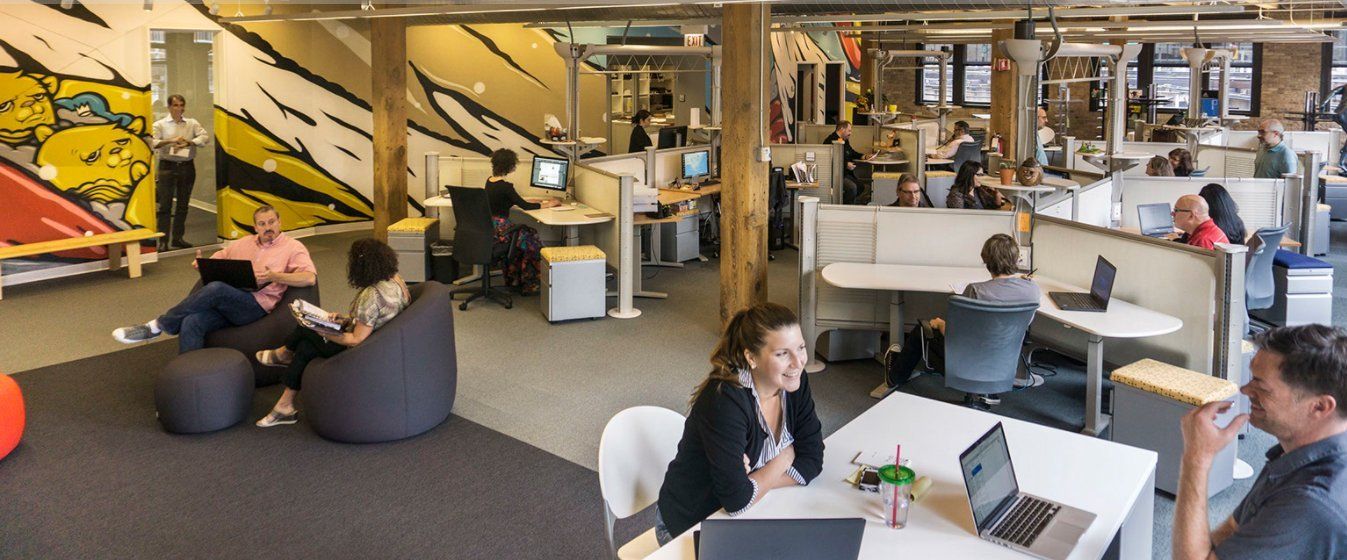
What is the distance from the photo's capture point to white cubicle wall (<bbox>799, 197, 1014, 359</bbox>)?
6797mm

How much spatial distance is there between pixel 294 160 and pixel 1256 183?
921 centimetres

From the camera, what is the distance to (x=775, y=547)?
2422mm

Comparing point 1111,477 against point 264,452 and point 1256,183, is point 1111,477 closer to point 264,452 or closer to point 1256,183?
point 264,452

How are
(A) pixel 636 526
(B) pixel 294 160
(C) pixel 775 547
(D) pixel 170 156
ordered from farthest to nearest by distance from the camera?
(B) pixel 294 160 → (D) pixel 170 156 → (A) pixel 636 526 → (C) pixel 775 547

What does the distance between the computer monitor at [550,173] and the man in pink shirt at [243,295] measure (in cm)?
340

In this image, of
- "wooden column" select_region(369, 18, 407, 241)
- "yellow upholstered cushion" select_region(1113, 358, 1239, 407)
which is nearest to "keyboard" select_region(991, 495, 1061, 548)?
"yellow upholstered cushion" select_region(1113, 358, 1239, 407)

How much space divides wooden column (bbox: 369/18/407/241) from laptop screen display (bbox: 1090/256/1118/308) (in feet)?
22.9

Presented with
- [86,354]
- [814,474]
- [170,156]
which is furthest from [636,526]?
[170,156]

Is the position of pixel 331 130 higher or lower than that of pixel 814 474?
higher

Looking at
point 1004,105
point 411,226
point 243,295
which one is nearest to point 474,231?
point 411,226

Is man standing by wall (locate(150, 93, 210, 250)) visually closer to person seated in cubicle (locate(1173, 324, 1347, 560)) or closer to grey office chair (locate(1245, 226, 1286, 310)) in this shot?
grey office chair (locate(1245, 226, 1286, 310))

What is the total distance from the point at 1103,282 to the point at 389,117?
23.3 feet

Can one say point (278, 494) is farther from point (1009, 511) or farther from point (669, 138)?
point (669, 138)

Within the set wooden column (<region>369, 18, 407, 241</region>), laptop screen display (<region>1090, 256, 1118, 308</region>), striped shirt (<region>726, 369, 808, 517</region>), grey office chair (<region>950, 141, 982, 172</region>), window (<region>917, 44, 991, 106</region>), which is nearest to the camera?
striped shirt (<region>726, 369, 808, 517</region>)
